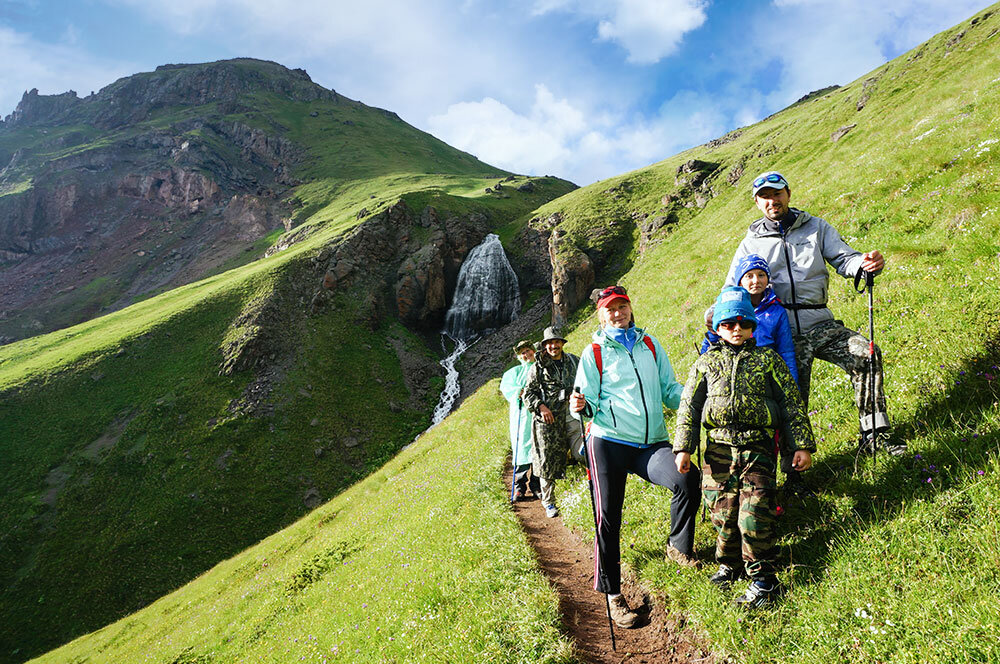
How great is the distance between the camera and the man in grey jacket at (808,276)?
571cm

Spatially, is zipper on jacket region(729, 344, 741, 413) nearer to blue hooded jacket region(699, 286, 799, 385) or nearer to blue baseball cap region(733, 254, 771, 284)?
blue hooded jacket region(699, 286, 799, 385)

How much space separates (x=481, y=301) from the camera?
7069cm

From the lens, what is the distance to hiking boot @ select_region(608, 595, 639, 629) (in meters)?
5.25

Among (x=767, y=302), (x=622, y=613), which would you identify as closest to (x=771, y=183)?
(x=767, y=302)

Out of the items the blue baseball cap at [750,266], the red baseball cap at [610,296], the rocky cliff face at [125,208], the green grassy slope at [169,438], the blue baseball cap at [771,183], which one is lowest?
the green grassy slope at [169,438]

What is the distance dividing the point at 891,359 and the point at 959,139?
14.0 metres

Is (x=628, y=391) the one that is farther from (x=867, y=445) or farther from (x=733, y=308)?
(x=867, y=445)

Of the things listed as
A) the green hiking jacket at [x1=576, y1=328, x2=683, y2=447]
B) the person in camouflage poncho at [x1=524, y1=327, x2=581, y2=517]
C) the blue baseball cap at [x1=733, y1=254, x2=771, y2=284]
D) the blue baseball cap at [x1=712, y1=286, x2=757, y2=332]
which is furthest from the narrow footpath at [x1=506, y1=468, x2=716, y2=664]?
the blue baseball cap at [x1=733, y1=254, x2=771, y2=284]

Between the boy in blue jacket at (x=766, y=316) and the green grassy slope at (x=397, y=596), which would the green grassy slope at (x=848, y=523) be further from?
the boy in blue jacket at (x=766, y=316)

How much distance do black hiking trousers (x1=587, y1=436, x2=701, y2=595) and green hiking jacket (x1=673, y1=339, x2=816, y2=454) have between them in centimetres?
54

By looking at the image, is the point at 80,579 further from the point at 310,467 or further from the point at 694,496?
the point at 694,496

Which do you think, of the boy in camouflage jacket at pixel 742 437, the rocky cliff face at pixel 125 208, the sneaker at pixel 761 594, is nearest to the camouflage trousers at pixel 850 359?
the boy in camouflage jacket at pixel 742 437

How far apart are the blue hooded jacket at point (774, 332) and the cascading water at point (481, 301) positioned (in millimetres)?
60937

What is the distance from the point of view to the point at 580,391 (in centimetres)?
609
